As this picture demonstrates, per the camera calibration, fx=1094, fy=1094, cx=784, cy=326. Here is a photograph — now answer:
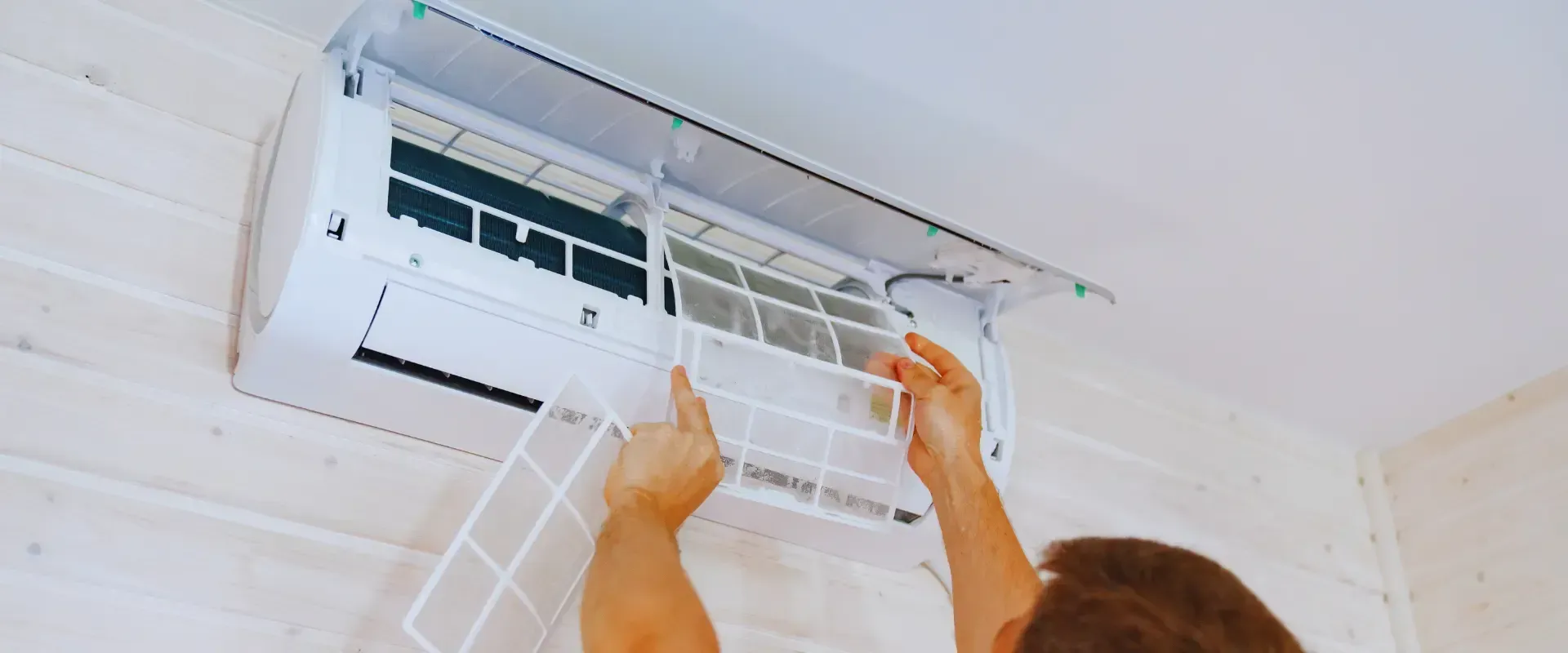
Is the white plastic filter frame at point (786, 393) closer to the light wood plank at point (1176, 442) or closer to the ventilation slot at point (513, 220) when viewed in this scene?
the ventilation slot at point (513, 220)

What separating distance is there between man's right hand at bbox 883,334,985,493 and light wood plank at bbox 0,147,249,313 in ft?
1.99

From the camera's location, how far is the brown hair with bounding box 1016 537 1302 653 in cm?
67

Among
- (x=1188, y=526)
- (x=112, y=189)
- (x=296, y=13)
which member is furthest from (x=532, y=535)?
(x=1188, y=526)

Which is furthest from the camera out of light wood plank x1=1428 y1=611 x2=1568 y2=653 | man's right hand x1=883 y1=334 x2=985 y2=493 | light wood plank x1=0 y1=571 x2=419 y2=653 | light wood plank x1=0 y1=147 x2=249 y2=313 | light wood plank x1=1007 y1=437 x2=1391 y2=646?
light wood plank x1=1428 y1=611 x2=1568 y2=653

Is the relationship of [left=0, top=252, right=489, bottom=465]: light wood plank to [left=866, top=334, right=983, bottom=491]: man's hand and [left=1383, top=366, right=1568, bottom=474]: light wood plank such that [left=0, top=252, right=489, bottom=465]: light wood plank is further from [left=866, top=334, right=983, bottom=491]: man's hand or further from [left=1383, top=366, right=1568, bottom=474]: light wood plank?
[left=1383, top=366, right=1568, bottom=474]: light wood plank

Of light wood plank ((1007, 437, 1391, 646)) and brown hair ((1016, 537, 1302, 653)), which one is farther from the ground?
light wood plank ((1007, 437, 1391, 646))

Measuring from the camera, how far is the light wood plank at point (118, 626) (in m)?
0.78

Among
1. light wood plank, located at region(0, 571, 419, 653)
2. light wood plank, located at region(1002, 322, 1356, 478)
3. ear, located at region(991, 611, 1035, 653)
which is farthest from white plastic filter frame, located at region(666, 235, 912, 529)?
light wood plank, located at region(1002, 322, 1356, 478)

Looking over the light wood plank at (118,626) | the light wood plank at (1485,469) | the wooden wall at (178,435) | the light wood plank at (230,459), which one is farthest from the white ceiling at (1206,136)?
the light wood plank at (118,626)

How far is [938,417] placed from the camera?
1.00 metres

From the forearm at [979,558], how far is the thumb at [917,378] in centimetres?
7

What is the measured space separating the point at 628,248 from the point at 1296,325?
997 millimetres

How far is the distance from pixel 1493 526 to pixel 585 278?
4.71ft

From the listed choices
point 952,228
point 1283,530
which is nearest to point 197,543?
point 952,228
